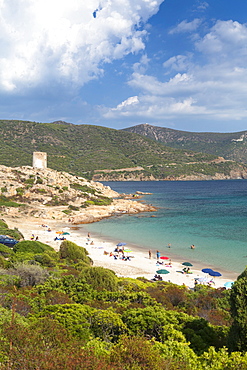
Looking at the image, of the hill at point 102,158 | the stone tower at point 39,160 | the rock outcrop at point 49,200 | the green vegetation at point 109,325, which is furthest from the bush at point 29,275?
the hill at point 102,158

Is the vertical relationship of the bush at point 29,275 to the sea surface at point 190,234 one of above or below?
above

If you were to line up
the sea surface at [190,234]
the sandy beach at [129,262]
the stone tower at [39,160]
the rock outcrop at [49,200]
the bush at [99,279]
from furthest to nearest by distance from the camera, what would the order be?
the stone tower at [39,160] → the rock outcrop at [49,200] → the sea surface at [190,234] → the sandy beach at [129,262] → the bush at [99,279]

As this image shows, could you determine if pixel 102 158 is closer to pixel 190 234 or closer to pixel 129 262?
pixel 190 234

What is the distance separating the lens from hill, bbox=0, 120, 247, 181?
6024 inches

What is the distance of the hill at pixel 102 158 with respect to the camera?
153 meters

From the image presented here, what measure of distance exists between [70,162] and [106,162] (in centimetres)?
2609

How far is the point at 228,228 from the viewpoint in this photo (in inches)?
1551

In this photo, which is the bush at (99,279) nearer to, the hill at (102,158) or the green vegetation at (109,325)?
the green vegetation at (109,325)

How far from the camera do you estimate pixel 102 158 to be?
580 ft

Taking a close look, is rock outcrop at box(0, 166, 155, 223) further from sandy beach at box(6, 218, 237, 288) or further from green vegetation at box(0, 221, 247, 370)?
green vegetation at box(0, 221, 247, 370)

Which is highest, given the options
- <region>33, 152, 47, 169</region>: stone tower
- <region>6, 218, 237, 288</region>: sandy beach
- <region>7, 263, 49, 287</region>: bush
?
<region>33, 152, 47, 169</region>: stone tower

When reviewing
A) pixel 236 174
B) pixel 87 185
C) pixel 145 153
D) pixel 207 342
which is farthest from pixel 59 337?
pixel 236 174

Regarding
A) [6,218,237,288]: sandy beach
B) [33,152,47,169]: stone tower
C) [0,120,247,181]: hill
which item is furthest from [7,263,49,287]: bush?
[0,120,247,181]: hill

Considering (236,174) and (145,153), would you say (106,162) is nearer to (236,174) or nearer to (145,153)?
(145,153)
